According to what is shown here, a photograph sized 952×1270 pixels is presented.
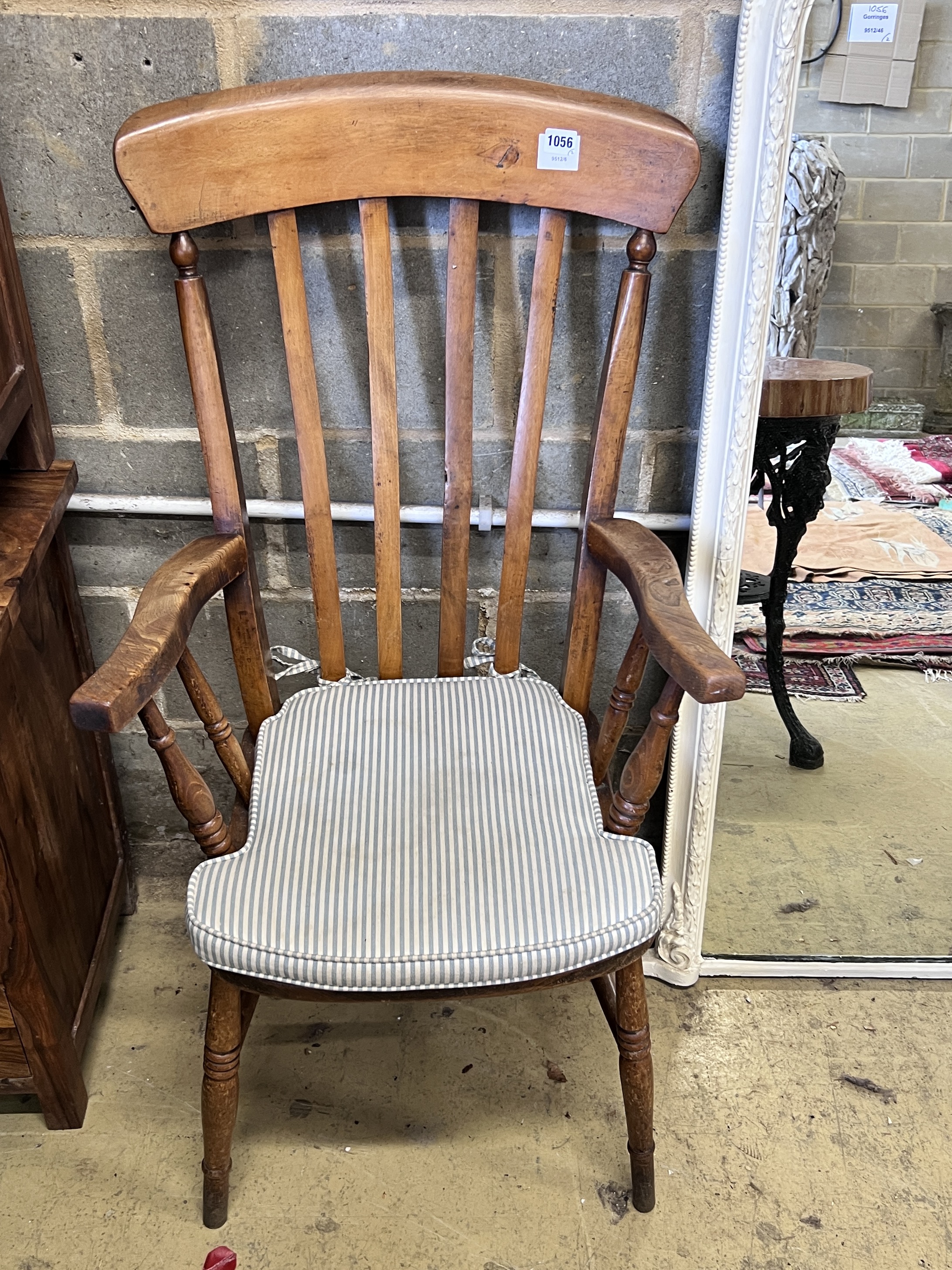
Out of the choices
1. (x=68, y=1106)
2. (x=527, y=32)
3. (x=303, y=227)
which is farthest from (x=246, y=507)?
(x=68, y=1106)

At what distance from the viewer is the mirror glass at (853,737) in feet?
4.46

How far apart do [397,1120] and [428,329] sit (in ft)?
3.35

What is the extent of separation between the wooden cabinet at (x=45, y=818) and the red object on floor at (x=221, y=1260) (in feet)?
0.89

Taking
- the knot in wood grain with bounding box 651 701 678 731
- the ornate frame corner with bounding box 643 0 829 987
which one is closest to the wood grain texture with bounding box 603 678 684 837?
the knot in wood grain with bounding box 651 701 678 731

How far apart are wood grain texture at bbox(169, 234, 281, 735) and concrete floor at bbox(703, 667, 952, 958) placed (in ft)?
2.20

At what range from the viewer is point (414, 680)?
4.23 feet

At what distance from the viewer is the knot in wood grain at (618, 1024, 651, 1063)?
3.73 feet

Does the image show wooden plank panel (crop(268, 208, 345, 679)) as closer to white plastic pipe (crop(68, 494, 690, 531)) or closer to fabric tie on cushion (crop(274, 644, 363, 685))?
fabric tie on cushion (crop(274, 644, 363, 685))

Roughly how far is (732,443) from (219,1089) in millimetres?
952

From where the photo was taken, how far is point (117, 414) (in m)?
1.37

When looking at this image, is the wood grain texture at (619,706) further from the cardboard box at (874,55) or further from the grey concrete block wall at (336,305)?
the cardboard box at (874,55)

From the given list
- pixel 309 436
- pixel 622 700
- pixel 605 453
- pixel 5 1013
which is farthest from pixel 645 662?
pixel 5 1013

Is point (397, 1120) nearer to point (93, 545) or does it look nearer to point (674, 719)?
point (674, 719)

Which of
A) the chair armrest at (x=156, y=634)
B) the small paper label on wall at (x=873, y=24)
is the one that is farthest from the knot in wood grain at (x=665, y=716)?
the small paper label on wall at (x=873, y=24)
